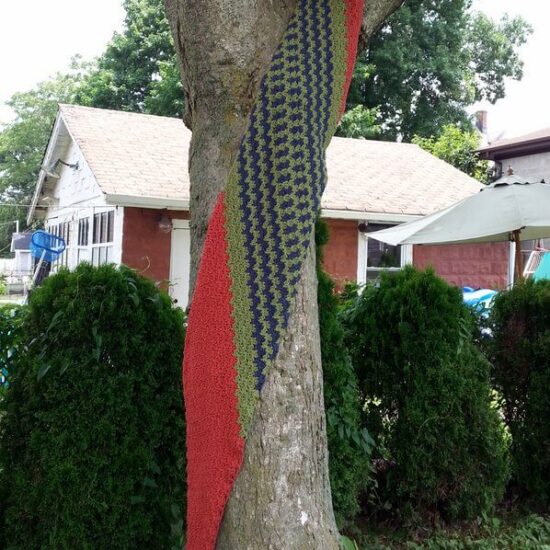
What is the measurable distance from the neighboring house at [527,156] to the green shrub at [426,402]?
14.2m

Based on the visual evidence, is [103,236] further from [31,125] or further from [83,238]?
[31,125]

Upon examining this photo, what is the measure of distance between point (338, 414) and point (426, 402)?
644 mm

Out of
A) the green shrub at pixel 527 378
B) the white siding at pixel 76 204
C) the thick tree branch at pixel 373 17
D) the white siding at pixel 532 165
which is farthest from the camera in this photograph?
the white siding at pixel 532 165

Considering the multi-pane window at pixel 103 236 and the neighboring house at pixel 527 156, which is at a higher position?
the neighboring house at pixel 527 156

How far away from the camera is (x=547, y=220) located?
271 inches

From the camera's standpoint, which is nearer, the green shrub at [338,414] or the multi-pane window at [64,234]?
the green shrub at [338,414]

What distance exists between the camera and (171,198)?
11.3m

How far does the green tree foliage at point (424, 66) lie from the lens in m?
26.0

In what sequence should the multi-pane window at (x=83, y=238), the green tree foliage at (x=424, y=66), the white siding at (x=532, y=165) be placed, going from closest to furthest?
1. the multi-pane window at (x=83, y=238)
2. the white siding at (x=532, y=165)
3. the green tree foliage at (x=424, y=66)

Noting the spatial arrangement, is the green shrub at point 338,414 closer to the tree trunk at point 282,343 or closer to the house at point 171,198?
the tree trunk at point 282,343

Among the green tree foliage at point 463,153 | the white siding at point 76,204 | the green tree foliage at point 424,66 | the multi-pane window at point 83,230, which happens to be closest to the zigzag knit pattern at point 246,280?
the white siding at point 76,204

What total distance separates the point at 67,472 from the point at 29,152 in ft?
155

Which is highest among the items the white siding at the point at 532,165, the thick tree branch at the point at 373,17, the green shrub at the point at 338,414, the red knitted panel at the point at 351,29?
the white siding at the point at 532,165

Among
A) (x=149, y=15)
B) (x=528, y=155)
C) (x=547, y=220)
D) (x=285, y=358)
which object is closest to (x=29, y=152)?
(x=149, y=15)
